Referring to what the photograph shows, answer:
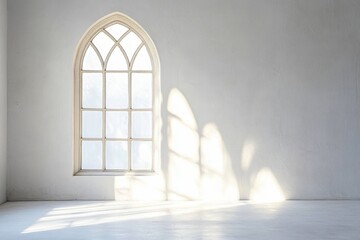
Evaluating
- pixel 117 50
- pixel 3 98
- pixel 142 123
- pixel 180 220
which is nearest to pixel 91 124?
pixel 142 123

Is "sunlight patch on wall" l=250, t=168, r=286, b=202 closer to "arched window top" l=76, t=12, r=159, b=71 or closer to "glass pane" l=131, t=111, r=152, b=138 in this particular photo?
"glass pane" l=131, t=111, r=152, b=138

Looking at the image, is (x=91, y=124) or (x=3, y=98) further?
(x=91, y=124)

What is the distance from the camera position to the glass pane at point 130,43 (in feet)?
23.6

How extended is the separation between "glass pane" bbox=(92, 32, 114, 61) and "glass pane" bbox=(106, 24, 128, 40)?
0.08 meters

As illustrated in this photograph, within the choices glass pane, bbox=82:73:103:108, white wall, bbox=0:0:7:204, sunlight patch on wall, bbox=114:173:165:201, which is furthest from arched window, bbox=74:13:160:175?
white wall, bbox=0:0:7:204

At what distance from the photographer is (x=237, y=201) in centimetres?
689

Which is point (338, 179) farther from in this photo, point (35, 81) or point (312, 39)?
point (35, 81)

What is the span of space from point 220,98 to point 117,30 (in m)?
1.50

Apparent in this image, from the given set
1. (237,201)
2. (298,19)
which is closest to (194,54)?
(298,19)

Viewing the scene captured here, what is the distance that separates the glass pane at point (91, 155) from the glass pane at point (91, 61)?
35.8 inches

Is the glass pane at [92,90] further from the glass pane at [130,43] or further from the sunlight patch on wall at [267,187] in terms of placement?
the sunlight patch on wall at [267,187]

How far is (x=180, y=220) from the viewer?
570cm

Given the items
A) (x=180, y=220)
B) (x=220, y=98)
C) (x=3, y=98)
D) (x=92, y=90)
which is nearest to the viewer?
(x=180, y=220)

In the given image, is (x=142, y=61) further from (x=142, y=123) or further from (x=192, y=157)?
(x=192, y=157)
